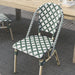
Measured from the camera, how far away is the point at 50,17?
89.1 inches

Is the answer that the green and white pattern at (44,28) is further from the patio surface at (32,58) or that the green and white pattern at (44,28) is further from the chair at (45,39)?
the patio surface at (32,58)

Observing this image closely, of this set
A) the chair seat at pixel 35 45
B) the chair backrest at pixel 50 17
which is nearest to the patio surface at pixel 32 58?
the chair seat at pixel 35 45

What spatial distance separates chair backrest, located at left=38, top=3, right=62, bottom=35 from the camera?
7.25 feet

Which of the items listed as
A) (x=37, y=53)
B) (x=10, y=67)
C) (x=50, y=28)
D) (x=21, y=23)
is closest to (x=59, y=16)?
(x=50, y=28)

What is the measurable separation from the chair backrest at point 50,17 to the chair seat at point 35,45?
16 cm

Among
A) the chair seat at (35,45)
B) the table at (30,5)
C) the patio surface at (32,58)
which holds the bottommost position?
the patio surface at (32,58)

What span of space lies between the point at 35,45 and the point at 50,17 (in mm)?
433

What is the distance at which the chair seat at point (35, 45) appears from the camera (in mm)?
1990

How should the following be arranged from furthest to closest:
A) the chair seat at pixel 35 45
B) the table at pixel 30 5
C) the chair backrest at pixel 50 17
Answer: the table at pixel 30 5 < the chair backrest at pixel 50 17 < the chair seat at pixel 35 45

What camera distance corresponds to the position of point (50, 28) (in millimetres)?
2270

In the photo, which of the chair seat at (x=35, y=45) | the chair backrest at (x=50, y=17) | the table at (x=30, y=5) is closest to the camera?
the chair seat at (x=35, y=45)

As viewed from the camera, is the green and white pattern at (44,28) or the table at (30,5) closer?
the green and white pattern at (44,28)

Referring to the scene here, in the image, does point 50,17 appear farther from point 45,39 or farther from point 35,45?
point 35,45

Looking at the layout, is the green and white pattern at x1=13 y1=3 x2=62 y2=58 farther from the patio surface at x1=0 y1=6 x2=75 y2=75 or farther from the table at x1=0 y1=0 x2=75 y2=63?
the patio surface at x1=0 y1=6 x2=75 y2=75
